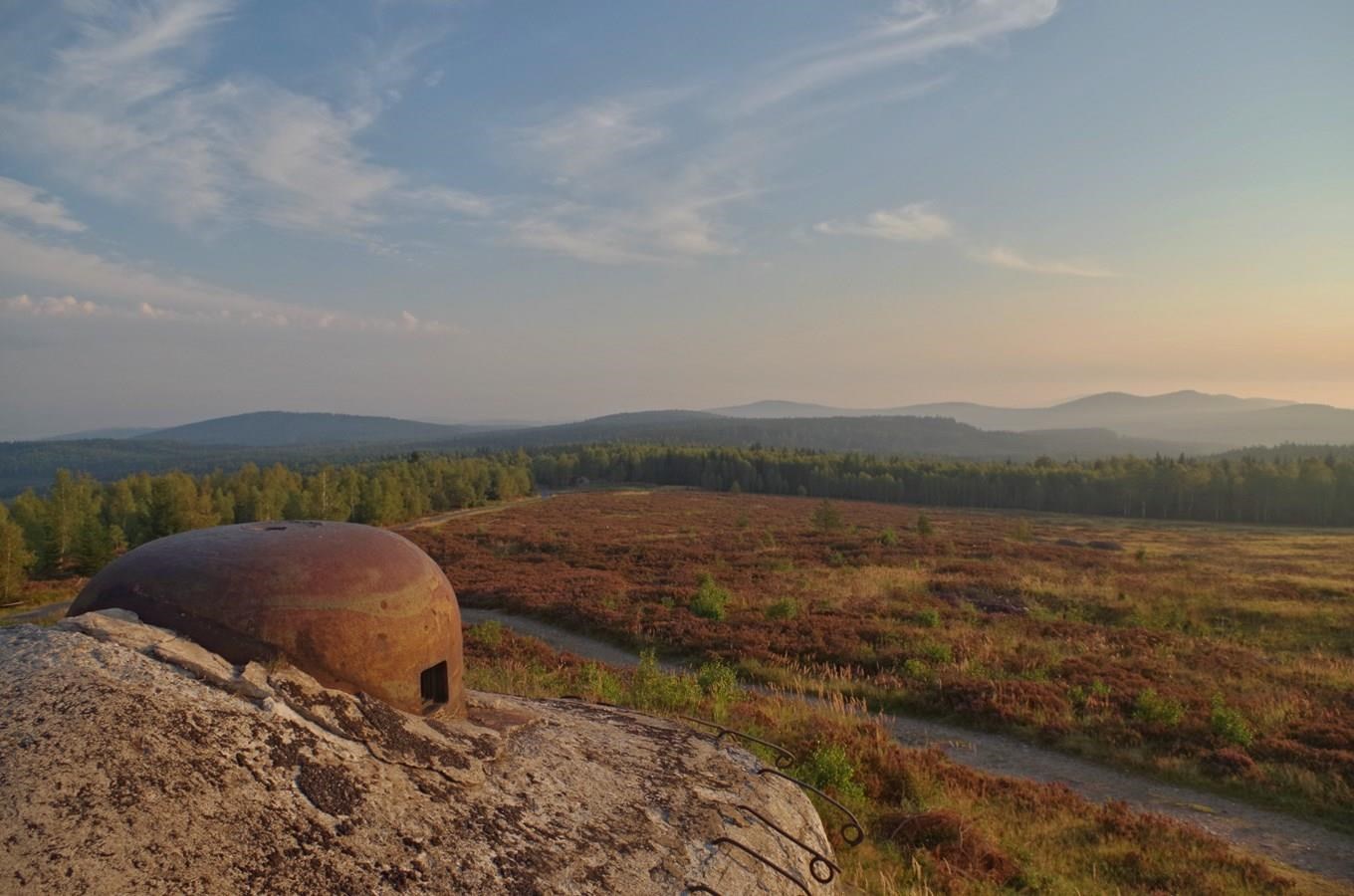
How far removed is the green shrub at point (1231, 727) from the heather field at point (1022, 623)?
0.03 meters

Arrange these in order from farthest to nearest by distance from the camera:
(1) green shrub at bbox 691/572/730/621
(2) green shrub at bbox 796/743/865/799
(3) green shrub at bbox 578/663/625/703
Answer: (1) green shrub at bbox 691/572/730/621, (3) green shrub at bbox 578/663/625/703, (2) green shrub at bbox 796/743/865/799

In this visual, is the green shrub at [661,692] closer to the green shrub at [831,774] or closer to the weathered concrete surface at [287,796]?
the green shrub at [831,774]

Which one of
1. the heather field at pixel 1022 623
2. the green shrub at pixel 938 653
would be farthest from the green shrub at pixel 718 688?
the green shrub at pixel 938 653

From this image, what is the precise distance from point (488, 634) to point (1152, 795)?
1470 centimetres

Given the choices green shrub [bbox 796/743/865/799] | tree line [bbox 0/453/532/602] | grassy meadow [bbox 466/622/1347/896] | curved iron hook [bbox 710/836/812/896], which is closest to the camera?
curved iron hook [bbox 710/836/812/896]

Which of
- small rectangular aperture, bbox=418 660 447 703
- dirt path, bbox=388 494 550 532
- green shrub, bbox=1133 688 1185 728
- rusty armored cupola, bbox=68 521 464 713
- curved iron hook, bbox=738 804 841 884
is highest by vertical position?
rusty armored cupola, bbox=68 521 464 713

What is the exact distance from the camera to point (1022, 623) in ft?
73.8

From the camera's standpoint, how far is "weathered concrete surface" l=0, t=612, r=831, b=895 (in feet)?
10.8

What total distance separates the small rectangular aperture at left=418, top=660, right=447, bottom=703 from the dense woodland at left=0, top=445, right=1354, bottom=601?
93.0 ft

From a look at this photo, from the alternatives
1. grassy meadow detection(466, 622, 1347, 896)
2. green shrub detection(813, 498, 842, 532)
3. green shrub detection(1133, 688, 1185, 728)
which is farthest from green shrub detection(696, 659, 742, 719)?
green shrub detection(813, 498, 842, 532)

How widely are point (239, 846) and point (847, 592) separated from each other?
25735 mm

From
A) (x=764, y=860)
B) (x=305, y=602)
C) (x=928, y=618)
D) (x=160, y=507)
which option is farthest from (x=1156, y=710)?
(x=160, y=507)

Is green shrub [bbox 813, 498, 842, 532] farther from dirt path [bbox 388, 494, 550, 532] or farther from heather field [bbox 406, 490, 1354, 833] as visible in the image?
dirt path [bbox 388, 494, 550, 532]

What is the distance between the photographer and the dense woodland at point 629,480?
141 feet
